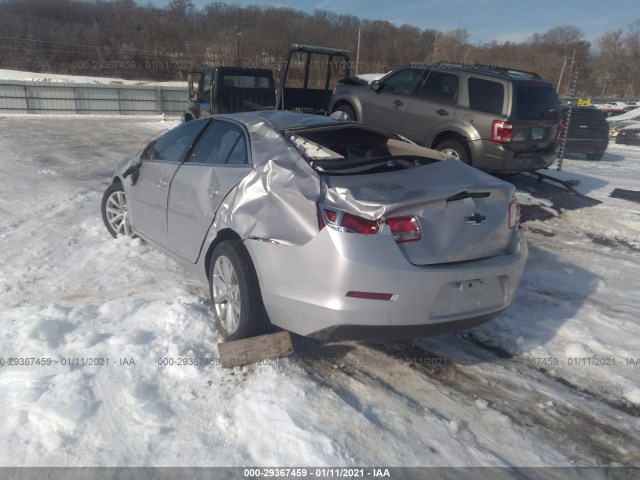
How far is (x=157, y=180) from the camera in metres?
4.57

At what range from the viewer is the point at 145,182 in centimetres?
479

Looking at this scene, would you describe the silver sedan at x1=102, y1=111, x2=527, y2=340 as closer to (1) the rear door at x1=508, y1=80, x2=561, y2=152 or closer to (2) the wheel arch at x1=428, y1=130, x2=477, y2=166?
(2) the wheel arch at x1=428, y1=130, x2=477, y2=166

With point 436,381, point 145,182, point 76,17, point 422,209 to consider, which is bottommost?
point 436,381

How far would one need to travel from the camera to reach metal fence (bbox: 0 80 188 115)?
28062mm

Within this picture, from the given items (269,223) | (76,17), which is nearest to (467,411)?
(269,223)

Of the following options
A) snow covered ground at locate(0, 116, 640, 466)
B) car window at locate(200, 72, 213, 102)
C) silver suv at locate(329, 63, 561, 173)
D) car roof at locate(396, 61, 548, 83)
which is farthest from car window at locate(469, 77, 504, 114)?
car window at locate(200, 72, 213, 102)

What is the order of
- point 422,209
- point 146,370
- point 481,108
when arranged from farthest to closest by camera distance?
point 481,108 < point 146,370 < point 422,209

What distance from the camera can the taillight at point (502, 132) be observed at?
7297mm

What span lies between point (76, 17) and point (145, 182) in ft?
301

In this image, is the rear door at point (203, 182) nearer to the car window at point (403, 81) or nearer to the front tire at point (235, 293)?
the front tire at point (235, 293)

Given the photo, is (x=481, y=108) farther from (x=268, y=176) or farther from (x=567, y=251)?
(x=268, y=176)

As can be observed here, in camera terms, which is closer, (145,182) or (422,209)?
(422,209)

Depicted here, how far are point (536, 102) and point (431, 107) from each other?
1.57 meters

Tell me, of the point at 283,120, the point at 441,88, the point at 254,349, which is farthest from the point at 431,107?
the point at 254,349
